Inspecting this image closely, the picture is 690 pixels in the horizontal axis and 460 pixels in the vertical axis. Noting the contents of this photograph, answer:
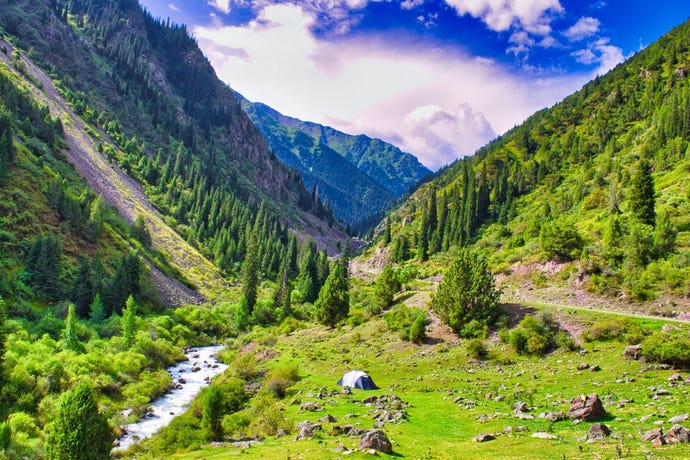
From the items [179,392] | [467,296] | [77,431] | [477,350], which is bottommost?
[179,392]

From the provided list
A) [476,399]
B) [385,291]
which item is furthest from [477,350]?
[385,291]

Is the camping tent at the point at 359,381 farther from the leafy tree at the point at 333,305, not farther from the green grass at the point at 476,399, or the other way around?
the leafy tree at the point at 333,305

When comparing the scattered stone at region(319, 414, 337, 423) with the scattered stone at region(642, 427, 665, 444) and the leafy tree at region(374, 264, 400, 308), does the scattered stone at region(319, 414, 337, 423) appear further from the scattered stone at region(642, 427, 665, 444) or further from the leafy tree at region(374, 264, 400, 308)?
the leafy tree at region(374, 264, 400, 308)

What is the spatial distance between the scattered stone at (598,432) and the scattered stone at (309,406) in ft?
72.5

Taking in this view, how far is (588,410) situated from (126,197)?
136496 millimetres

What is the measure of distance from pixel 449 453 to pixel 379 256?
149 metres

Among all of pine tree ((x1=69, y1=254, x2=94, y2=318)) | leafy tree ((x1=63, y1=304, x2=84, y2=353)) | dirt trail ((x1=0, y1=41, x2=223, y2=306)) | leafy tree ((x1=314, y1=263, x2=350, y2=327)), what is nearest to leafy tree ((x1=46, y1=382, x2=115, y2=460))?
leafy tree ((x1=63, y1=304, x2=84, y2=353))

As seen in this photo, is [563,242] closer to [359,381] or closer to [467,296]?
[467,296]

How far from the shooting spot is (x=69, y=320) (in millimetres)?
50844

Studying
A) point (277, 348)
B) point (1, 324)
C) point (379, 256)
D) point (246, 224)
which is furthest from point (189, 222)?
point (1, 324)

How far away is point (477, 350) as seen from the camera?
43.2 metres

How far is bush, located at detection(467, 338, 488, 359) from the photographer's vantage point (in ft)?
142

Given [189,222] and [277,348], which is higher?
[189,222]

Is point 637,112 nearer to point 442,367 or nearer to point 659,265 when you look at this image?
point 659,265
